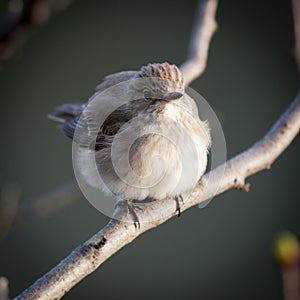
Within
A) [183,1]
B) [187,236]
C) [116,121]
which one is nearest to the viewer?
[116,121]

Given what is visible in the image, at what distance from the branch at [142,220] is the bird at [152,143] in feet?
0.37

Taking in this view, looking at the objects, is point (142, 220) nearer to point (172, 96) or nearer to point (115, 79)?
point (172, 96)

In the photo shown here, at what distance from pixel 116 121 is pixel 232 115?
330cm

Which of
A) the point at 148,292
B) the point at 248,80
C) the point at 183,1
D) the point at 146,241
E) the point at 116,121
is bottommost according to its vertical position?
the point at 148,292

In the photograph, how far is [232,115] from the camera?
6.69 metres

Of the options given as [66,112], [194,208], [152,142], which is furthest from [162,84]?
[194,208]

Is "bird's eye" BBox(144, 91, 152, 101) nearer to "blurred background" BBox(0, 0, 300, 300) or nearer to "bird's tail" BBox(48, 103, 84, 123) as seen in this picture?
"bird's tail" BBox(48, 103, 84, 123)

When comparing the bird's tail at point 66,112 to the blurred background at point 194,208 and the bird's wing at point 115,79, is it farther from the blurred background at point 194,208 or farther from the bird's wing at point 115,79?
the blurred background at point 194,208

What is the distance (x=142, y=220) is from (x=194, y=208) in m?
3.46

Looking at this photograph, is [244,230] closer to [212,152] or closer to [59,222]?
[59,222]

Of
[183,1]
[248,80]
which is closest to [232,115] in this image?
[248,80]

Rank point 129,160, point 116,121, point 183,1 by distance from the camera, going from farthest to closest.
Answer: point 183,1 → point 116,121 → point 129,160

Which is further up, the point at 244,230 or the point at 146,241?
the point at 146,241

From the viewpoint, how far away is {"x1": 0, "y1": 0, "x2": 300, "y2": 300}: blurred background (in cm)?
Answer: 650
